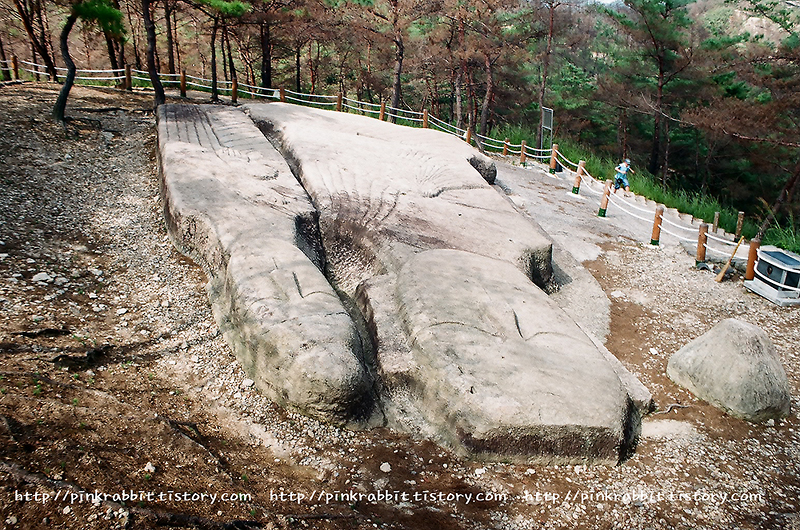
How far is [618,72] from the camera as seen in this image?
20.4 metres

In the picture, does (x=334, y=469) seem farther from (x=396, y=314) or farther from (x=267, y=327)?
(x=396, y=314)

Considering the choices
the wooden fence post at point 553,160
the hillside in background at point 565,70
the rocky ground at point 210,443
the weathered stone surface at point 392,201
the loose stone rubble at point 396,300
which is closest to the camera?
the rocky ground at point 210,443

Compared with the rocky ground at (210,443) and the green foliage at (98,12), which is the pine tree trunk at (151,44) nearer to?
the green foliage at (98,12)

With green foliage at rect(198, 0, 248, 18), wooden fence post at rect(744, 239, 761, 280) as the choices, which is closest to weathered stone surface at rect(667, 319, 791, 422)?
wooden fence post at rect(744, 239, 761, 280)

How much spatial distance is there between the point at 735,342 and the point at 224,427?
4503 millimetres

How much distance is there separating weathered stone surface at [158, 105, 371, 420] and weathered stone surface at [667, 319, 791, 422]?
10.7 feet

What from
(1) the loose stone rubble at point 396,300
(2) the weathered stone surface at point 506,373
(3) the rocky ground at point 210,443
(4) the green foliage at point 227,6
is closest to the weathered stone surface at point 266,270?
(1) the loose stone rubble at point 396,300

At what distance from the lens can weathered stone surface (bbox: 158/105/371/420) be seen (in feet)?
14.1

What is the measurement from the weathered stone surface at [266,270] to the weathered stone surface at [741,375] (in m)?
3.28

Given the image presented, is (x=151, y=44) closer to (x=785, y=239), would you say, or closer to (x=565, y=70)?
(x=785, y=239)

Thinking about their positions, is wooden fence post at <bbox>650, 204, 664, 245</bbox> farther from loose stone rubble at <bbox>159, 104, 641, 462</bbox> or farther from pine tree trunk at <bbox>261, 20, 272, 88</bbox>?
pine tree trunk at <bbox>261, 20, 272, 88</bbox>

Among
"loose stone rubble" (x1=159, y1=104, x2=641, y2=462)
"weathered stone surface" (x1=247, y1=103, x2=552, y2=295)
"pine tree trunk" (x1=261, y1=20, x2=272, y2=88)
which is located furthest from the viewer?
"pine tree trunk" (x1=261, y1=20, x2=272, y2=88)

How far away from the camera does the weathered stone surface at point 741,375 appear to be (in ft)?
16.7

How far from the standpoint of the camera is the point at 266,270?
507 centimetres
